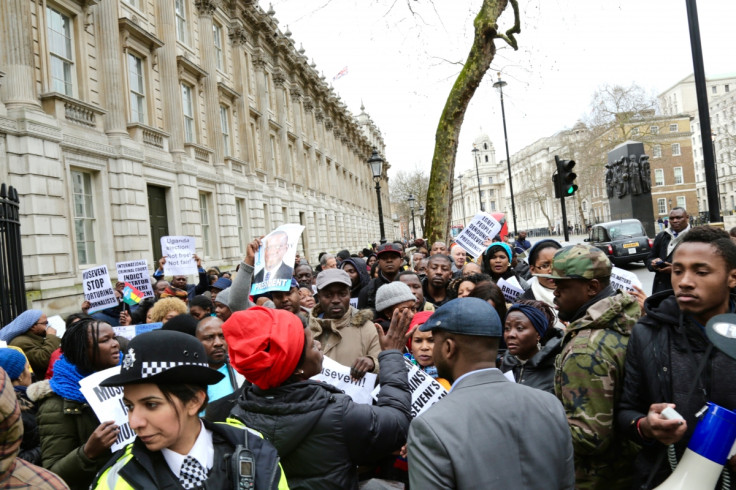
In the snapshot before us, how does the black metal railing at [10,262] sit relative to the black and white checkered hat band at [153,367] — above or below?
above

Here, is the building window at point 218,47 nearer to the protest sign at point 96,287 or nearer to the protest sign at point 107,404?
the protest sign at point 96,287

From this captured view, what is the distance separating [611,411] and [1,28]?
1384cm

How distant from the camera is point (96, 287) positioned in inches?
317

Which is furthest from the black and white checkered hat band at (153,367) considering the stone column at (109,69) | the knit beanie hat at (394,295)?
the stone column at (109,69)

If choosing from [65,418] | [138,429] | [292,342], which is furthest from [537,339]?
[65,418]

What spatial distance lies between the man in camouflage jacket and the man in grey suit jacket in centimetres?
50

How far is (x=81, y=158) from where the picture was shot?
13547mm

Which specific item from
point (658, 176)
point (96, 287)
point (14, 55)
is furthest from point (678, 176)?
point (96, 287)

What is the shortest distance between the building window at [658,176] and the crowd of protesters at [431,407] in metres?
75.8

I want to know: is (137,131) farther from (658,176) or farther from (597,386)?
(658,176)

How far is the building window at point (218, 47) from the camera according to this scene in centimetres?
2457

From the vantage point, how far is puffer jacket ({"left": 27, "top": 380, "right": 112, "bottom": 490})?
9.34ft

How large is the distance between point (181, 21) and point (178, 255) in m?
13.8

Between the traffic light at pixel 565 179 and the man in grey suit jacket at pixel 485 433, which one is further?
the traffic light at pixel 565 179
